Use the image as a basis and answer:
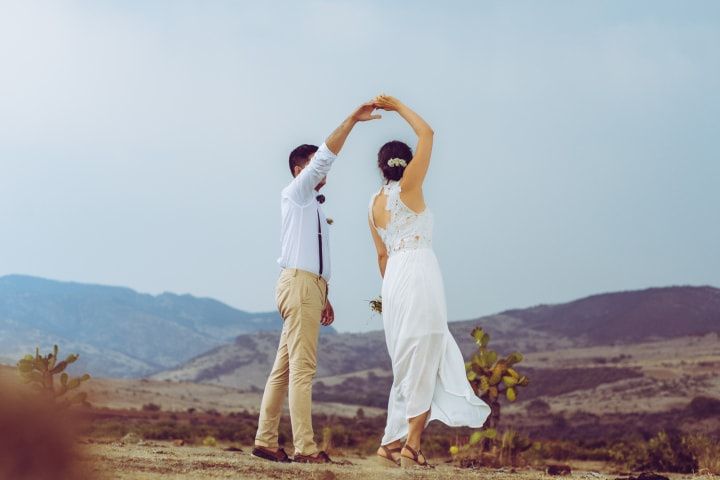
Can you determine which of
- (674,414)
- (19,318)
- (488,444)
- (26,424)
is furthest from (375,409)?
(19,318)

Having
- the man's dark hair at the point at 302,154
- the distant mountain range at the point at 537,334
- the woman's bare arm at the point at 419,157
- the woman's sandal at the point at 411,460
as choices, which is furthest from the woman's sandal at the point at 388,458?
the distant mountain range at the point at 537,334

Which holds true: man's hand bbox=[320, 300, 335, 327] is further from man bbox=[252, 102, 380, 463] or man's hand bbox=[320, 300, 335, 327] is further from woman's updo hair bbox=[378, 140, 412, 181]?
woman's updo hair bbox=[378, 140, 412, 181]

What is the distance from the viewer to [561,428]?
34.6m

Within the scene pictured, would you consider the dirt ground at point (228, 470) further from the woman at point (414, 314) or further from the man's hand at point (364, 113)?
the man's hand at point (364, 113)

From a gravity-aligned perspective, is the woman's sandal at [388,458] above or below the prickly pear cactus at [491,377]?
below

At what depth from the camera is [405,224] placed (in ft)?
25.8

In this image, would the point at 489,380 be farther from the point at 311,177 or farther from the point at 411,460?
the point at 311,177

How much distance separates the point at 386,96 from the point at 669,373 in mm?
43058

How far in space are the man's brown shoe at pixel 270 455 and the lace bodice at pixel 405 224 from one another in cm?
215

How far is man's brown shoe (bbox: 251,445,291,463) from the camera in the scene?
839 cm

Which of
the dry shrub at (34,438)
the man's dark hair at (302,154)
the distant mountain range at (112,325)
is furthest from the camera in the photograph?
the distant mountain range at (112,325)

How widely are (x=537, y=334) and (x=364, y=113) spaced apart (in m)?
82.6

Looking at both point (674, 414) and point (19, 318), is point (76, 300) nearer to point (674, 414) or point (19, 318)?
point (19, 318)

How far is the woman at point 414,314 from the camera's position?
7.78 metres
